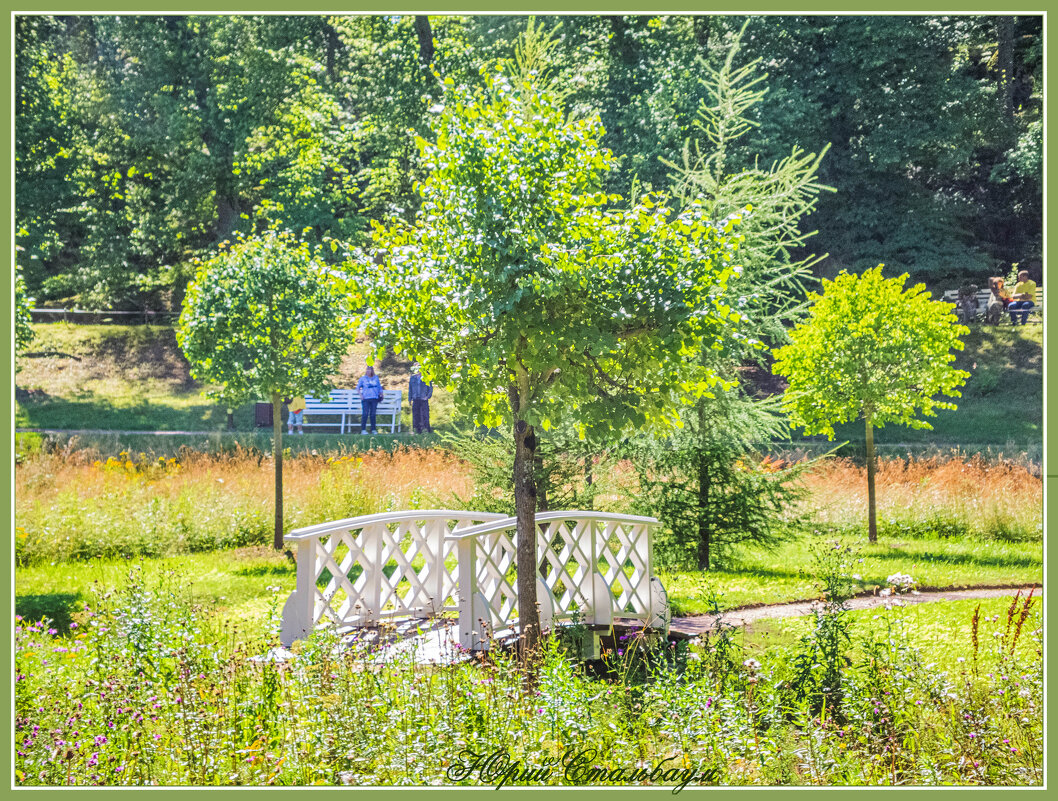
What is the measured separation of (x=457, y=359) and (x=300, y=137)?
9971 mm

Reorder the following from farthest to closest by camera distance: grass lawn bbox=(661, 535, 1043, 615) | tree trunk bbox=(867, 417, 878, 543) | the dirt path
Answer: tree trunk bbox=(867, 417, 878, 543), grass lawn bbox=(661, 535, 1043, 615), the dirt path

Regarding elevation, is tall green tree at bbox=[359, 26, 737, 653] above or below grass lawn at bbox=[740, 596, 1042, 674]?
above

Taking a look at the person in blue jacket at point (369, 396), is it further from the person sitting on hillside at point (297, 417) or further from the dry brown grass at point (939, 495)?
the dry brown grass at point (939, 495)

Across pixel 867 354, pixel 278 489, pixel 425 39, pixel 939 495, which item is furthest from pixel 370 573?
pixel 425 39

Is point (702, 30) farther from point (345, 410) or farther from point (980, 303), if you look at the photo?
point (345, 410)

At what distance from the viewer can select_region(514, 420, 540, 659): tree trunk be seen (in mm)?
5789

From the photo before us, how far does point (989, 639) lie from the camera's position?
704 cm

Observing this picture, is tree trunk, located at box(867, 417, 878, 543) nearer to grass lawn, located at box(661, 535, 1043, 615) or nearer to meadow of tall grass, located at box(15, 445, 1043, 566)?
grass lawn, located at box(661, 535, 1043, 615)

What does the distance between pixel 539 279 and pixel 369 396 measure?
852cm

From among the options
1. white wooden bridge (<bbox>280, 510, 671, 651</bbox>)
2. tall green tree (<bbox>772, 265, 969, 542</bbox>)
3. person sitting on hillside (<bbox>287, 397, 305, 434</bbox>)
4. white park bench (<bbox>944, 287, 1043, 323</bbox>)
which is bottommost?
white wooden bridge (<bbox>280, 510, 671, 651</bbox>)

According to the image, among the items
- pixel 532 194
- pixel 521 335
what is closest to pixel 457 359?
pixel 521 335

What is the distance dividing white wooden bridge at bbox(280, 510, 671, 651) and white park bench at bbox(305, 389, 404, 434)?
6.08 m

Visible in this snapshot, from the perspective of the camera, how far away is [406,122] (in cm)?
1445

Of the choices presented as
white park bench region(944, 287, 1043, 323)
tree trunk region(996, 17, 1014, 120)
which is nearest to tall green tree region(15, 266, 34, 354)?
tree trunk region(996, 17, 1014, 120)
